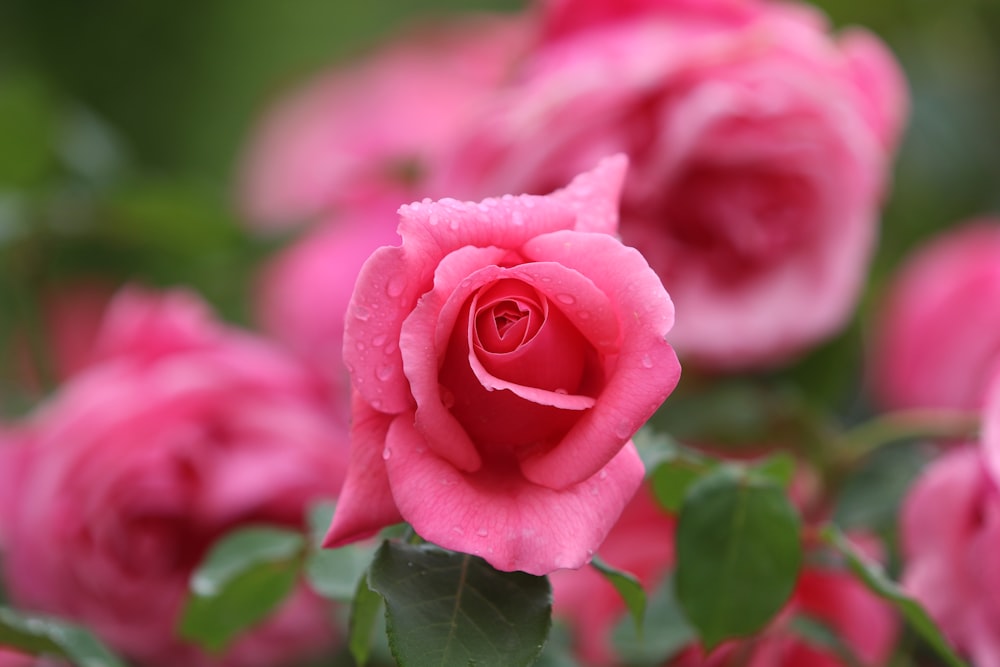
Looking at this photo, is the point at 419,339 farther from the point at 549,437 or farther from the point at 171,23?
the point at 171,23

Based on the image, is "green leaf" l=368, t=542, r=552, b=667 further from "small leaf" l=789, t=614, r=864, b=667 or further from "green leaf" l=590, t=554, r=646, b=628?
"small leaf" l=789, t=614, r=864, b=667

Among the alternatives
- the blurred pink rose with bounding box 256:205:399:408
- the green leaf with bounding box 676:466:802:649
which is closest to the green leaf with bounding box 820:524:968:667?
the green leaf with bounding box 676:466:802:649

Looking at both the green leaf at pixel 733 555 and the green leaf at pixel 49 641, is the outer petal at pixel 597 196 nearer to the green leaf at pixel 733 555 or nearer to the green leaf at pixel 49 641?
the green leaf at pixel 733 555

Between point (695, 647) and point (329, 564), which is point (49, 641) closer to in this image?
point (329, 564)

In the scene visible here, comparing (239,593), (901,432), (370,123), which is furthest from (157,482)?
(370,123)

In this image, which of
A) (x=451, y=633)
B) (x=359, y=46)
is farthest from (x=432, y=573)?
(x=359, y=46)
